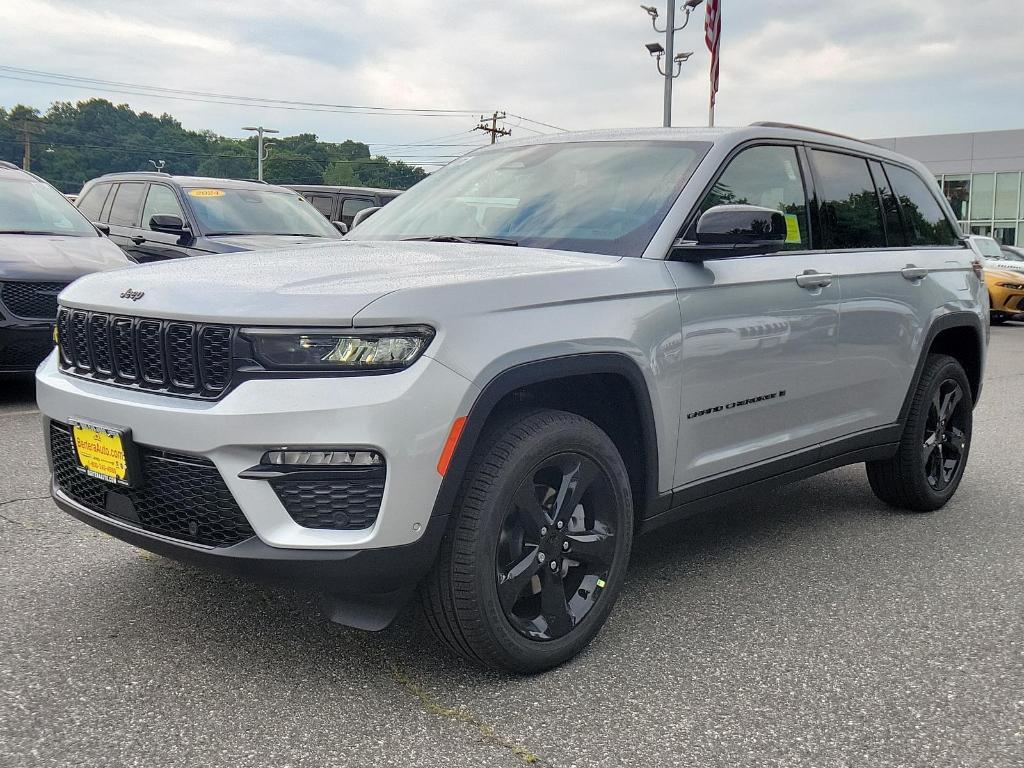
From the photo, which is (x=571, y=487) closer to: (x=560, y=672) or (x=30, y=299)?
(x=560, y=672)

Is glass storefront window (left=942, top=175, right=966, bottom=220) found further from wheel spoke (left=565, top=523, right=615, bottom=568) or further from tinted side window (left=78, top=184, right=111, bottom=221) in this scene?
wheel spoke (left=565, top=523, right=615, bottom=568)

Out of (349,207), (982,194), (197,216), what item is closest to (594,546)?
(197,216)

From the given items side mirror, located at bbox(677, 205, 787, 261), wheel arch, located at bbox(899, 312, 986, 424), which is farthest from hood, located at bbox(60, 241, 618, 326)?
wheel arch, located at bbox(899, 312, 986, 424)

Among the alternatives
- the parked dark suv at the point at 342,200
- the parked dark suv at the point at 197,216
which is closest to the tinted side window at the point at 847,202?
the parked dark suv at the point at 197,216

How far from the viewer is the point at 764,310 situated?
3.80 metres

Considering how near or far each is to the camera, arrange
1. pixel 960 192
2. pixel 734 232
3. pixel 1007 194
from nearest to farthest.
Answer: pixel 734 232, pixel 1007 194, pixel 960 192

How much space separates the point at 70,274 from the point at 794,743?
6.21m

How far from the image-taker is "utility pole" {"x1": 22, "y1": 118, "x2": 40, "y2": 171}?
3219 inches

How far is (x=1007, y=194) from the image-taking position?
41406 mm

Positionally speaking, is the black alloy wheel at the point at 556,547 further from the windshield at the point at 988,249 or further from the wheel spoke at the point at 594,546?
the windshield at the point at 988,249

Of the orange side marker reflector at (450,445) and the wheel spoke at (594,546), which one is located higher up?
the orange side marker reflector at (450,445)

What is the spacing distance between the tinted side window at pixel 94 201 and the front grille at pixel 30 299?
4.68 m

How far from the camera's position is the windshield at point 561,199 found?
3623 mm

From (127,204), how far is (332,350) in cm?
933
